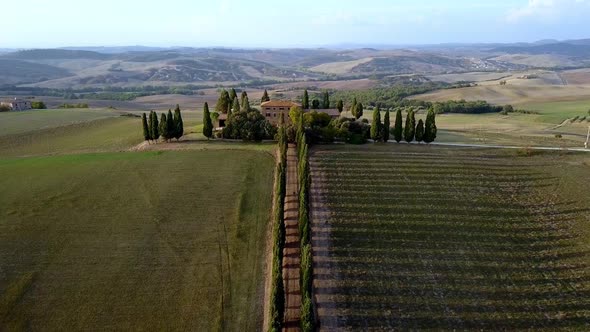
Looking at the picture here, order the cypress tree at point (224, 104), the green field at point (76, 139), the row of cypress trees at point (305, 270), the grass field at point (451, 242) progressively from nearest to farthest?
the row of cypress trees at point (305, 270) → the grass field at point (451, 242) → the green field at point (76, 139) → the cypress tree at point (224, 104)

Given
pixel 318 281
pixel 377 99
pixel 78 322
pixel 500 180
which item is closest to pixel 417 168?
pixel 500 180

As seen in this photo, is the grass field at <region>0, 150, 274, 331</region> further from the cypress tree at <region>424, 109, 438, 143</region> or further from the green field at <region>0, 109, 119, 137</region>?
the green field at <region>0, 109, 119, 137</region>

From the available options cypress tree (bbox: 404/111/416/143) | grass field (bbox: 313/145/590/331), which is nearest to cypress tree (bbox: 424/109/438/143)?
cypress tree (bbox: 404/111/416/143)

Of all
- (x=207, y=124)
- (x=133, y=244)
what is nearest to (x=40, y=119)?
(x=207, y=124)

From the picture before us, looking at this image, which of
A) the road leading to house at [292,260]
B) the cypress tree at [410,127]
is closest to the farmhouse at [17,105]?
the road leading to house at [292,260]

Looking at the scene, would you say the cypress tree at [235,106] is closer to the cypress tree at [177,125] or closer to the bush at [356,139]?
the cypress tree at [177,125]

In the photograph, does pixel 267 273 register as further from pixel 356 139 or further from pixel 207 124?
pixel 207 124
